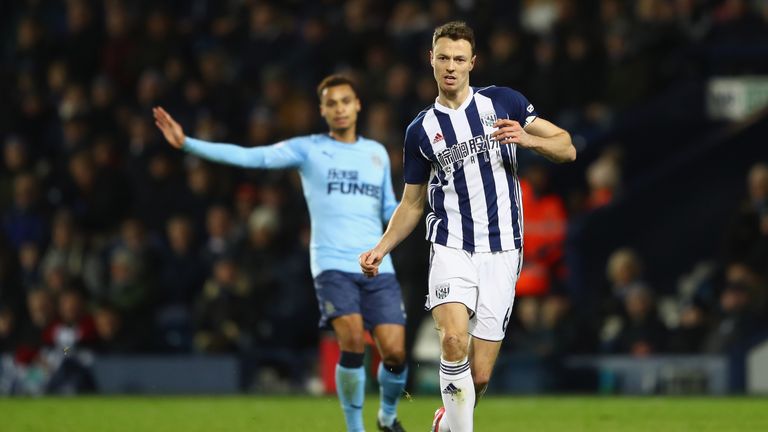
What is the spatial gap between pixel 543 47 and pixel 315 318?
145 inches

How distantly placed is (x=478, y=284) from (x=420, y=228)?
227 inches

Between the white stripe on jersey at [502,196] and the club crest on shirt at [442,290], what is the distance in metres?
0.37

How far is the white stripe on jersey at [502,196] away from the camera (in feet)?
25.5

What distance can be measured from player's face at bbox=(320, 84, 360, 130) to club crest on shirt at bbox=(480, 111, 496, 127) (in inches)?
82.5

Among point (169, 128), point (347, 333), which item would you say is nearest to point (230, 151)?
point (169, 128)

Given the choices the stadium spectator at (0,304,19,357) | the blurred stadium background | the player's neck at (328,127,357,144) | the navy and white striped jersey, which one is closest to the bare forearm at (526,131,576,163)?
the navy and white striped jersey

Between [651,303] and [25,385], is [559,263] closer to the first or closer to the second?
[651,303]

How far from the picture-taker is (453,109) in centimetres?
782

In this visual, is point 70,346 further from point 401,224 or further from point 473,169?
point 473,169

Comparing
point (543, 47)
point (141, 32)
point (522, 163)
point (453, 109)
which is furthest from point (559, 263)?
point (453, 109)

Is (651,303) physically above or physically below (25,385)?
above

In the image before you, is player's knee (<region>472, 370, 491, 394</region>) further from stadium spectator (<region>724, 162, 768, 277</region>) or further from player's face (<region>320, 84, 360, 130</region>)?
stadium spectator (<region>724, 162, 768, 277</region>)

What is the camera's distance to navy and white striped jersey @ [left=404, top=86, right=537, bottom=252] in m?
7.74

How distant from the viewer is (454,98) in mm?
7809
